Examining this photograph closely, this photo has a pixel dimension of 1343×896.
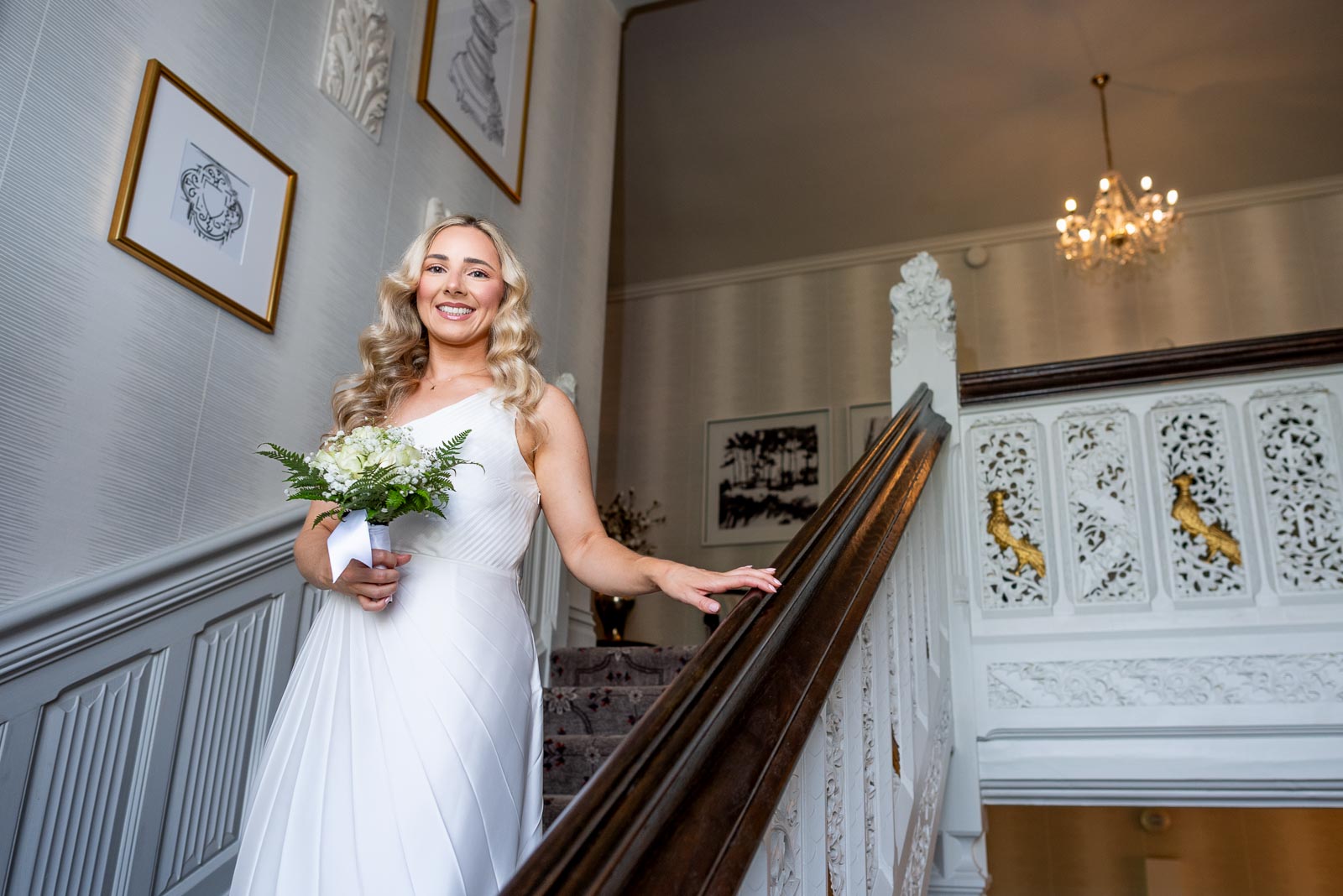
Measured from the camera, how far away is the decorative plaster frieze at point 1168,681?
3160mm

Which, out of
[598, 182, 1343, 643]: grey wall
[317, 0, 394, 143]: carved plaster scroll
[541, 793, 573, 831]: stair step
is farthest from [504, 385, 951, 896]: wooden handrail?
[598, 182, 1343, 643]: grey wall

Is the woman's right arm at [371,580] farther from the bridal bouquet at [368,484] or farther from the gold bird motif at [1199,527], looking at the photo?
the gold bird motif at [1199,527]

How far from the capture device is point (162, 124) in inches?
113

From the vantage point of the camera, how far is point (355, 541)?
4.88ft

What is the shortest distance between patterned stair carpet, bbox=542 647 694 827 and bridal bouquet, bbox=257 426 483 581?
1352 millimetres

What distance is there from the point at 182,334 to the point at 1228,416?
10.8 ft

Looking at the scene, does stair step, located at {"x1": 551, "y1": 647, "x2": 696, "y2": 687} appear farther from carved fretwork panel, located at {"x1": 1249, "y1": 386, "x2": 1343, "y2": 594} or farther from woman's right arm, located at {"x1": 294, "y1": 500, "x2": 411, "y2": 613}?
woman's right arm, located at {"x1": 294, "y1": 500, "x2": 411, "y2": 613}

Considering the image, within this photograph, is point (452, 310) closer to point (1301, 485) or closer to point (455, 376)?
point (455, 376)

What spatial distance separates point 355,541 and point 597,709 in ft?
7.69

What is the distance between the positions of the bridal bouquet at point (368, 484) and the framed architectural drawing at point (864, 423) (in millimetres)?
6885

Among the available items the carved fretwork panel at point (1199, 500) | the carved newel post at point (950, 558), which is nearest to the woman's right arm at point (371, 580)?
the carved newel post at point (950, 558)

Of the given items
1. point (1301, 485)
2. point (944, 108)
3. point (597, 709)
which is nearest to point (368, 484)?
point (597, 709)

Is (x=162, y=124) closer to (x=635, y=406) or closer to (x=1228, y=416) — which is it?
(x=1228, y=416)

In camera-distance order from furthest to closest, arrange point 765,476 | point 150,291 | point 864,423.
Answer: point 765,476
point 864,423
point 150,291
